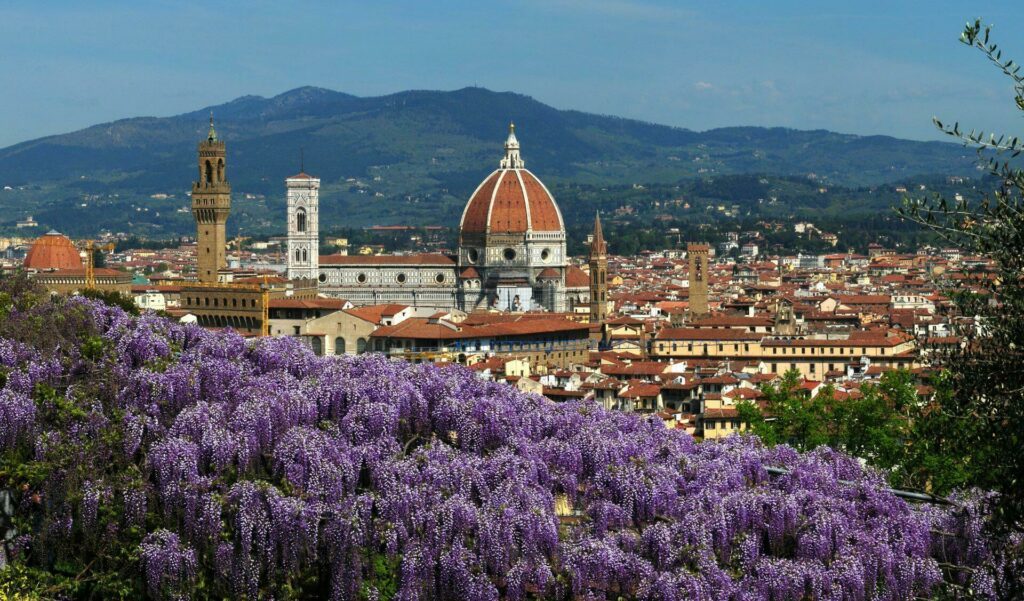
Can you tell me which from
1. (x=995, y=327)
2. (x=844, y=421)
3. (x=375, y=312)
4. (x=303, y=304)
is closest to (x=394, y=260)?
(x=303, y=304)

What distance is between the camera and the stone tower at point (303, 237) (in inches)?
3971

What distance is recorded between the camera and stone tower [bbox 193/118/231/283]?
3580 inches

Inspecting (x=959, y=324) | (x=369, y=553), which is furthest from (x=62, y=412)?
(x=959, y=324)

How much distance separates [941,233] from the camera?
15492mm

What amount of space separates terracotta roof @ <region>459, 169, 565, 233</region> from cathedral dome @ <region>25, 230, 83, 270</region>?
2376 centimetres

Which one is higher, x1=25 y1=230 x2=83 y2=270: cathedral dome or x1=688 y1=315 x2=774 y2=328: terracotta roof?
x1=25 y1=230 x2=83 y2=270: cathedral dome

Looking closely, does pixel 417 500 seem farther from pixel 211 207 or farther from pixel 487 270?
pixel 487 270

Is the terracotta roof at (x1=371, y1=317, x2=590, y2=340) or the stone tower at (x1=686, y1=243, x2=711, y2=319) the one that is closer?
the terracotta roof at (x1=371, y1=317, x2=590, y2=340)

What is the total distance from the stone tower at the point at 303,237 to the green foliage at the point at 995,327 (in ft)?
278

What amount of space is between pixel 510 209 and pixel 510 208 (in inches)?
3.3

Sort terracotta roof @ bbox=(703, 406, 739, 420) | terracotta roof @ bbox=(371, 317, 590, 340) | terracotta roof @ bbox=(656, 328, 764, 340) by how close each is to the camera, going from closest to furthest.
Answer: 1. terracotta roof @ bbox=(703, 406, 739, 420)
2. terracotta roof @ bbox=(371, 317, 590, 340)
3. terracotta roof @ bbox=(656, 328, 764, 340)

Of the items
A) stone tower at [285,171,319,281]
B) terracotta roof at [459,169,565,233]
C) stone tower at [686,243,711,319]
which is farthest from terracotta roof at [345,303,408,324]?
stone tower at [686,243,711,319]

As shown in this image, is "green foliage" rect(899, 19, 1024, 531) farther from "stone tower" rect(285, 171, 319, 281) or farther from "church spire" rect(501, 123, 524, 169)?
"church spire" rect(501, 123, 524, 169)

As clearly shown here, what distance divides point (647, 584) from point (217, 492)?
17.8ft
